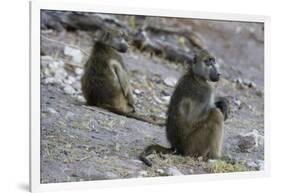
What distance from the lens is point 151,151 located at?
3457mm

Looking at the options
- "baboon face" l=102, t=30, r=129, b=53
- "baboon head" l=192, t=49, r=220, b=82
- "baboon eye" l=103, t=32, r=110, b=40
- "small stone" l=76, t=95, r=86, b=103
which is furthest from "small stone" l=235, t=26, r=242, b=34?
"small stone" l=76, t=95, r=86, b=103

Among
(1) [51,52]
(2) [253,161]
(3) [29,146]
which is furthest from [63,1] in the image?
(2) [253,161]

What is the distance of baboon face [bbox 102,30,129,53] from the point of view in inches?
134

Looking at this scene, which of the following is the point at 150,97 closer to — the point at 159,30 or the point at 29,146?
the point at 159,30

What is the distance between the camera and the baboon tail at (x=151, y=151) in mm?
3420

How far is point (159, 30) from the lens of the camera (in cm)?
Answer: 362

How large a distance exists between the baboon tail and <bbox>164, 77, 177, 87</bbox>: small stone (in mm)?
394

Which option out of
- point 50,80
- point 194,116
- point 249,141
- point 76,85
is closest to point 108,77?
point 76,85

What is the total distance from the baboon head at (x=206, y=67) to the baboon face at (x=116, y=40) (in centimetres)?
46

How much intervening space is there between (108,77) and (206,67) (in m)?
0.62

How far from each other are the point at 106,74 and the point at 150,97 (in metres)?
0.32

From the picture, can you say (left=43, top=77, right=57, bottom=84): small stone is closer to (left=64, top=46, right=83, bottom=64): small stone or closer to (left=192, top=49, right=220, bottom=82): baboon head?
(left=64, top=46, right=83, bottom=64): small stone

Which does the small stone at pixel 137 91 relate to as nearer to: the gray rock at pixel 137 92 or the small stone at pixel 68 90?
the gray rock at pixel 137 92

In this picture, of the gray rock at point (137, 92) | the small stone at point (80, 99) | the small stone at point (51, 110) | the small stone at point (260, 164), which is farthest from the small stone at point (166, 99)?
the small stone at point (260, 164)
